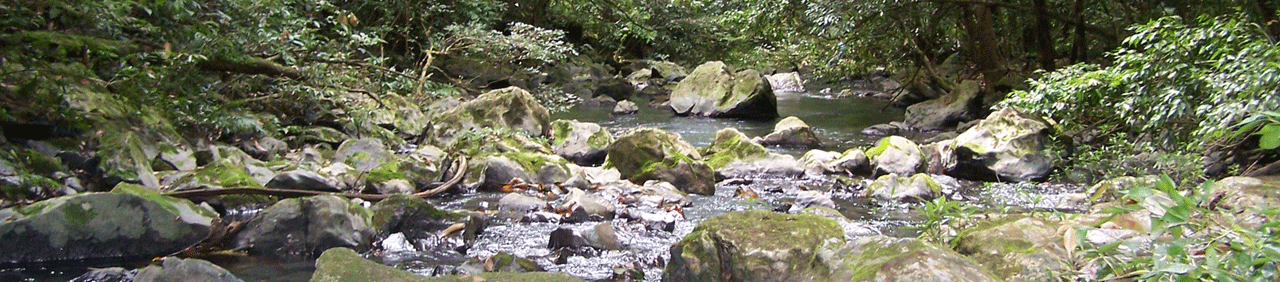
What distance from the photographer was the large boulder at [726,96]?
15914 mm

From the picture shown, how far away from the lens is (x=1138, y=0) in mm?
10961

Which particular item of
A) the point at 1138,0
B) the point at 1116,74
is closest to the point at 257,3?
the point at 1116,74

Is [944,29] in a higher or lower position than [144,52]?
lower

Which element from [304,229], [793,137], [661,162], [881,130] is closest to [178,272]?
[304,229]

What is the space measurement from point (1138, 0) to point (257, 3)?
10.2 m

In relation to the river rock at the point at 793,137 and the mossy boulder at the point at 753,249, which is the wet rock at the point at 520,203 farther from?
the river rock at the point at 793,137

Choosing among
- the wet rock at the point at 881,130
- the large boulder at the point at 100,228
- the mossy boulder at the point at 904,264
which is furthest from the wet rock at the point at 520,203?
the wet rock at the point at 881,130

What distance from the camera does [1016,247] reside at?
147 inches

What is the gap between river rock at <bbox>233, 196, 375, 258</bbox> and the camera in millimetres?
4988

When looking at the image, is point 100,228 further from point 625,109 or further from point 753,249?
point 625,109

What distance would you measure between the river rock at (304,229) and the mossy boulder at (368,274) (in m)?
1.03

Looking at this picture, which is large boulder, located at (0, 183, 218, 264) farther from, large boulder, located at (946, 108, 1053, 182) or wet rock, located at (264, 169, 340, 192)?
large boulder, located at (946, 108, 1053, 182)

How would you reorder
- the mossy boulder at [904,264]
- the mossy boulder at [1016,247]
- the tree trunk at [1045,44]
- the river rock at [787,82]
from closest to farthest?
1. the mossy boulder at [904,264]
2. the mossy boulder at [1016,247]
3. the tree trunk at [1045,44]
4. the river rock at [787,82]

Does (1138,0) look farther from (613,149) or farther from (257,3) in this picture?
(257,3)
